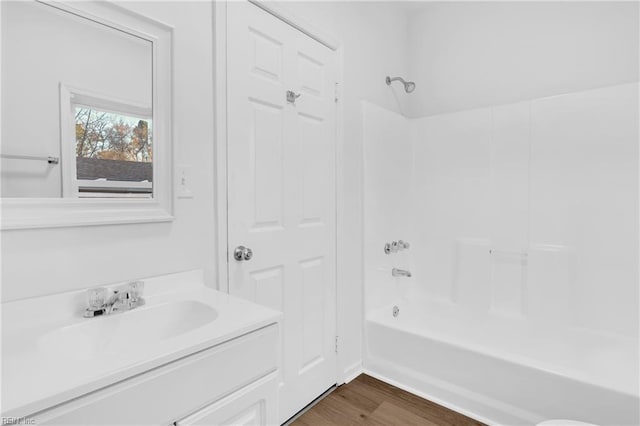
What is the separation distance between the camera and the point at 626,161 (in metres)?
2.01

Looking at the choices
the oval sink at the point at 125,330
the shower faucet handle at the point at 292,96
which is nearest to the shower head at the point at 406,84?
the shower faucet handle at the point at 292,96

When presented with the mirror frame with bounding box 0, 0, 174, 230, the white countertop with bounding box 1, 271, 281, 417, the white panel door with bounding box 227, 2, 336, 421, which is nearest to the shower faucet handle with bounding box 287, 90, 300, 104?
the white panel door with bounding box 227, 2, 336, 421

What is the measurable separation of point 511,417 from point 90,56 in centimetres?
240

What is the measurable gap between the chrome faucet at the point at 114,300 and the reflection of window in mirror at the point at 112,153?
1.04 ft

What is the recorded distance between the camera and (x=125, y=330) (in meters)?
1.04

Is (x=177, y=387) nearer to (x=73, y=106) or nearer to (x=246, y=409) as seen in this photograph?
(x=246, y=409)

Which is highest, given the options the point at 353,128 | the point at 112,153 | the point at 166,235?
the point at 353,128

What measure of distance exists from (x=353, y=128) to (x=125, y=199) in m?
1.47

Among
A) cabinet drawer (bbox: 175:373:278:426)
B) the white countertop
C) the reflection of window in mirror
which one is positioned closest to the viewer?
the white countertop

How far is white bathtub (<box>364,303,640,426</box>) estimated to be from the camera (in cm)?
155

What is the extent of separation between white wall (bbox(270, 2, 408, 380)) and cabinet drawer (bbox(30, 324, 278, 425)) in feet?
4.01

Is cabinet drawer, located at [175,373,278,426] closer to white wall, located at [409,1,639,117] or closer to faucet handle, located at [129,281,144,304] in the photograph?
faucet handle, located at [129,281,144,304]

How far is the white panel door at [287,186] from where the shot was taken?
5.14 feet

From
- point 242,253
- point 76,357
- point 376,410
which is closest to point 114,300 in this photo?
point 76,357
